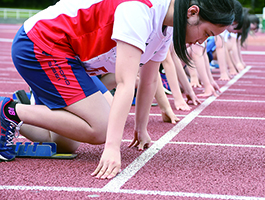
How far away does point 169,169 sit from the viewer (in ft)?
8.28

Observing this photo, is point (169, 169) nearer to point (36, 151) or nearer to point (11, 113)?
point (36, 151)

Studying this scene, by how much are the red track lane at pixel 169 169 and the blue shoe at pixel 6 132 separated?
0.06 metres

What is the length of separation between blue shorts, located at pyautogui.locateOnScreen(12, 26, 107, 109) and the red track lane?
43 centimetres

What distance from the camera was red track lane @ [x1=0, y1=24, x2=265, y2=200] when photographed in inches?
83.4

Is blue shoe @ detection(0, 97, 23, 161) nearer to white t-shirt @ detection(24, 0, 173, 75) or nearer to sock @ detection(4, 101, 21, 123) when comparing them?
sock @ detection(4, 101, 21, 123)

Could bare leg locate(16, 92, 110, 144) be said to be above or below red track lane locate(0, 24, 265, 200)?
above

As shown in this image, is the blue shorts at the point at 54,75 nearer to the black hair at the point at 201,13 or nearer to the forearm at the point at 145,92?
the forearm at the point at 145,92

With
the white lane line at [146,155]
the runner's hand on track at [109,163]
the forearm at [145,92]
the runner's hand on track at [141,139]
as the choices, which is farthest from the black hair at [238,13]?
the runner's hand on track at [109,163]

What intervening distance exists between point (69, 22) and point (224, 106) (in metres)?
3.11

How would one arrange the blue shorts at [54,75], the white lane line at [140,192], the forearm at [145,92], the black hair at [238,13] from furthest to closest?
the black hair at [238,13], the forearm at [145,92], the blue shorts at [54,75], the white lane line at [140,192]

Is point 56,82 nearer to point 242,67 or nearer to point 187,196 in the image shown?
point 187,196

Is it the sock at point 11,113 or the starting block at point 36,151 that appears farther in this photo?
the starting block at point 36,151

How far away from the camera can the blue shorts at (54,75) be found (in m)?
2.58

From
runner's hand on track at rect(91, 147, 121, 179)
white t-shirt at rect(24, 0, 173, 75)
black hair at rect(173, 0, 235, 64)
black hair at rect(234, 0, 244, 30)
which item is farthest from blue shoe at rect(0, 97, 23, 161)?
black hair at rect(234, 0, 244, 30)
